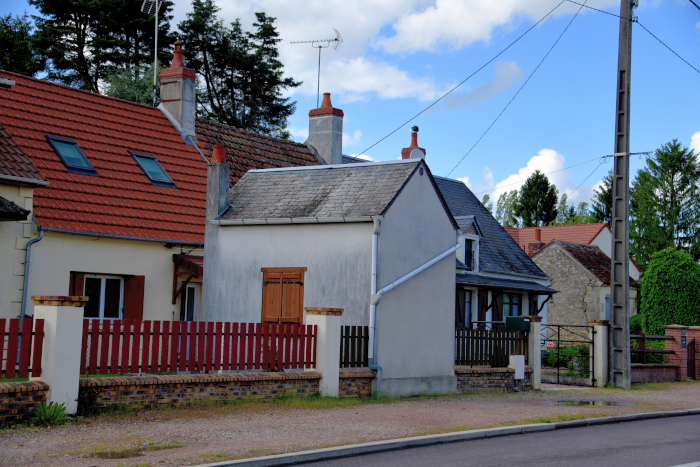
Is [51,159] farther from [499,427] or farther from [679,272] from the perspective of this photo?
[679,272]

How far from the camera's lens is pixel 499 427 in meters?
12.1

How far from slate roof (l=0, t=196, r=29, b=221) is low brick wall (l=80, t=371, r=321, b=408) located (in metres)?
4.72

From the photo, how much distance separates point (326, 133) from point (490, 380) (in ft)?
41.8

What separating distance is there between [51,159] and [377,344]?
9.23m

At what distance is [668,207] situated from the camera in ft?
214

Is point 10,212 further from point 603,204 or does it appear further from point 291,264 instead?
point 603,204

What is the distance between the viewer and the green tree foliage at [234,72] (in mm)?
44375

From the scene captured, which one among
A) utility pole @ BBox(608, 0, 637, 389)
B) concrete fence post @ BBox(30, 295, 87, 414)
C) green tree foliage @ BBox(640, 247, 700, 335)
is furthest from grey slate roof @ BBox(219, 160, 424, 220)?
green tree foliage @ BBox(640, 247, 700, 335)

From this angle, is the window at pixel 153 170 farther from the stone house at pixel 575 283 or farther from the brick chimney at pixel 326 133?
the stone house at pixel 575 283

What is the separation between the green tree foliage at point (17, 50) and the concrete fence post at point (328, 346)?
26552mm

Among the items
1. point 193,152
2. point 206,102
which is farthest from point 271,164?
point 206,102

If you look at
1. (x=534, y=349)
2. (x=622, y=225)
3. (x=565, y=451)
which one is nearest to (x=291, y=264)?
(x=534, y=349)

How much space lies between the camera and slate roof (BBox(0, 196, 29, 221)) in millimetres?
14797

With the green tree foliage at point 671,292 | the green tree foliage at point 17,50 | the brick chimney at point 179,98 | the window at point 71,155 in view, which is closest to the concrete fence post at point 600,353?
the green tree foliage at point 671,292
